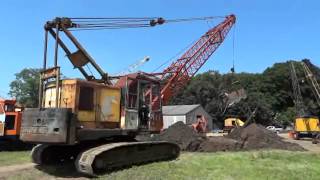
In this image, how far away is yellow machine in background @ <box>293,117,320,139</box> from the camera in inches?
1703

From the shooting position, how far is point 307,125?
142 feet

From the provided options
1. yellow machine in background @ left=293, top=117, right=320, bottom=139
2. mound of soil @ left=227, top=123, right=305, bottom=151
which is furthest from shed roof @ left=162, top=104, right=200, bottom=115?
mound of soil @ left=227, top=123, right=305, bottom=151

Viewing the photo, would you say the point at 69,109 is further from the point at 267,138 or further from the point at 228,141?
the point at 267,138

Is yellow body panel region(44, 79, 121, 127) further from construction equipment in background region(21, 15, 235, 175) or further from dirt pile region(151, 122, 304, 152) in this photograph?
dirt pile region(151, 122, 304, 152)

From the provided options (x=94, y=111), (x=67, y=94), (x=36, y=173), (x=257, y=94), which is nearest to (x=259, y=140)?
(x=94, y=111)

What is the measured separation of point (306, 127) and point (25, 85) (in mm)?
69031

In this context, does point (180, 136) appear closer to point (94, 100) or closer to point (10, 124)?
point (10, 124)

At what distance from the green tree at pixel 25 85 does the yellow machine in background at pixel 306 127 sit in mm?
63030

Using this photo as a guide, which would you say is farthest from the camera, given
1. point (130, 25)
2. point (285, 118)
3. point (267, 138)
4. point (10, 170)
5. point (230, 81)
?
point (230, 81)

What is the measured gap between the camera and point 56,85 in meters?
15.0

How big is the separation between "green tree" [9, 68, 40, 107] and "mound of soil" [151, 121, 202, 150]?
71926mm

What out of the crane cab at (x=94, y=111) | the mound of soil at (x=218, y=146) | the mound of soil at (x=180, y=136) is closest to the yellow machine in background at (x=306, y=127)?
the mound of soil at (x=180, y=136)

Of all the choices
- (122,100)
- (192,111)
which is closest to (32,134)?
(122,100)

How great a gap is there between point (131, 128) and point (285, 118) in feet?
257
